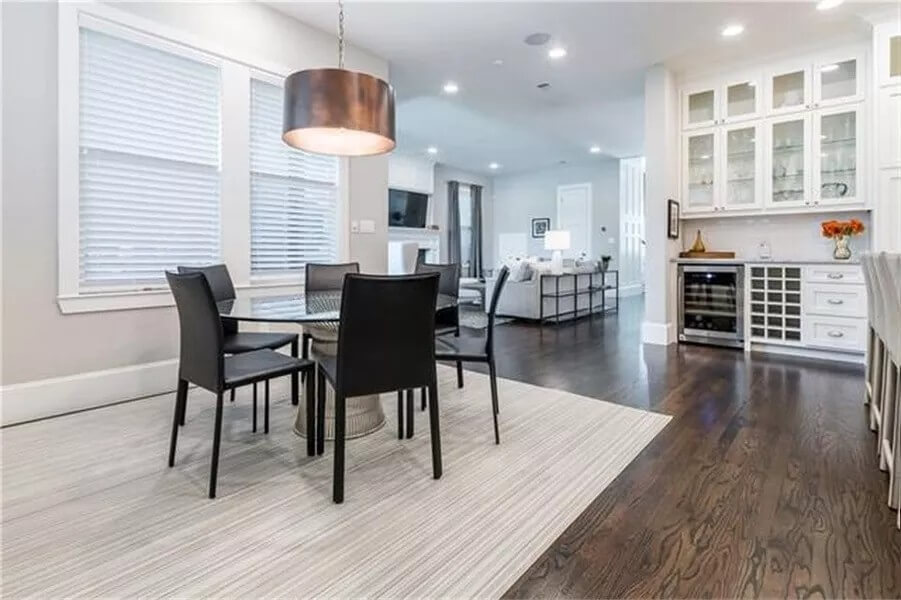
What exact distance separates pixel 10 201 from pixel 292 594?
2.75 meters

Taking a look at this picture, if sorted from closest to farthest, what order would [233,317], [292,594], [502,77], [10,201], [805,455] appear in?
1. [292,594]
2. [233,317]
3. [805,455]
4. [10,201]
5. [502,77]

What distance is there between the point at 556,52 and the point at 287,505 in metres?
4.50

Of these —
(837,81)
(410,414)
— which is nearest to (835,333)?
(837,81)

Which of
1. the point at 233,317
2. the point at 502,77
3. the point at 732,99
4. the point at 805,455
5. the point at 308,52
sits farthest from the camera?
the point at 502,77

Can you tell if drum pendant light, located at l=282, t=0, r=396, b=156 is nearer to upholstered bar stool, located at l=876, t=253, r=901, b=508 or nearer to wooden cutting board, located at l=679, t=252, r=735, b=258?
upholstered bar stool, located at l=876, t=253, r=901, b=508

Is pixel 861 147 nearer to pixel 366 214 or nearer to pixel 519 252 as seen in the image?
pixel 366 214

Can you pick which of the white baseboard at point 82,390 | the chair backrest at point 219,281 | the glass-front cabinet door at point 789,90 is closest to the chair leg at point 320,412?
the chair backrest at point 219,281

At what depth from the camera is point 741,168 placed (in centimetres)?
495

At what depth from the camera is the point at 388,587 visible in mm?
1374

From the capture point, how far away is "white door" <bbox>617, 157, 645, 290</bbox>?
10.2 meters

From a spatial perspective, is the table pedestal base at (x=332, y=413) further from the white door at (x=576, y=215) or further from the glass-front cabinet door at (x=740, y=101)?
the white door at (x=576, y=215)

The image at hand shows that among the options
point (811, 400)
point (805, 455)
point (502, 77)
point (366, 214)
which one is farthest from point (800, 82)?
point (366, 214)

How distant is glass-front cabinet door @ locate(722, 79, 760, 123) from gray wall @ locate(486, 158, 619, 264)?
5.49 metres

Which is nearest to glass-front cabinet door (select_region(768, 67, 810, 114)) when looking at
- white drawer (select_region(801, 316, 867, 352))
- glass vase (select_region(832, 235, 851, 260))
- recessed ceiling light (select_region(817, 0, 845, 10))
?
recessed ceiling light (select_region(817, 0, 845, 10))
